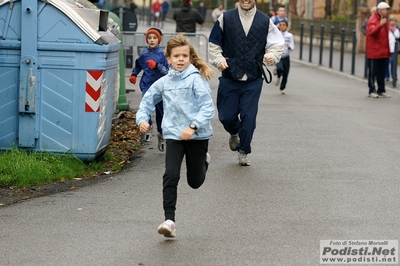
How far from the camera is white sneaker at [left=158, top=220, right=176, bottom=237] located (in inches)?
253

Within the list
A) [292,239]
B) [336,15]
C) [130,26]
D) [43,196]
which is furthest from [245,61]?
[336,15]

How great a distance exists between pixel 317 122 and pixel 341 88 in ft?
22.7

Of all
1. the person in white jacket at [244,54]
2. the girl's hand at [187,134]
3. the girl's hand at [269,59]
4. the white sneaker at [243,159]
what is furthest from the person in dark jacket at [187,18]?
the girl's hand at [187,134]

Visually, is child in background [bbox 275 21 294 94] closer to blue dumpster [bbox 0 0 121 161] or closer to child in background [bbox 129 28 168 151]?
child in background [bbox 129 28 168 151]

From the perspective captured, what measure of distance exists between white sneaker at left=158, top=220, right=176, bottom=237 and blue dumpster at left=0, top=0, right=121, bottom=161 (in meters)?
3.06

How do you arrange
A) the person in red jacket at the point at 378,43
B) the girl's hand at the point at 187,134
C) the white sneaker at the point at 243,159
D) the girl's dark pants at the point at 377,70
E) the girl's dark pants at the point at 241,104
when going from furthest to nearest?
1. the girl's dark pants at the point at 377,70
2. the person in red jacket at the point at 378,43
3. the white sneaker at the point at 243,159
4. the girl's dark pants at the point at 241,104
5. the girl's hand at the point at 187,134

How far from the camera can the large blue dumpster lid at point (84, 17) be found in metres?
9.20

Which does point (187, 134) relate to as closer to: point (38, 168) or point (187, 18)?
point (38, 168)

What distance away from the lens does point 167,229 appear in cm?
642

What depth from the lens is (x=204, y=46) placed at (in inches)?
765

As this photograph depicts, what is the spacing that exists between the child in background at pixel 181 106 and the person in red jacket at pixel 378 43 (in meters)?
11.7

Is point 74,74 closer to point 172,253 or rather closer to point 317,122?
point 172,253

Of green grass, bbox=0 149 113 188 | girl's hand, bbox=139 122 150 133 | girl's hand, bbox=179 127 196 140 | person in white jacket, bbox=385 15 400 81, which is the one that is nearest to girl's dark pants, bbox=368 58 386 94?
person in white jacket, bbox=385 15 400 81

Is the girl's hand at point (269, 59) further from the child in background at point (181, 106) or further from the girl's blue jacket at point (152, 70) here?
the child in background at point (181, 106)
